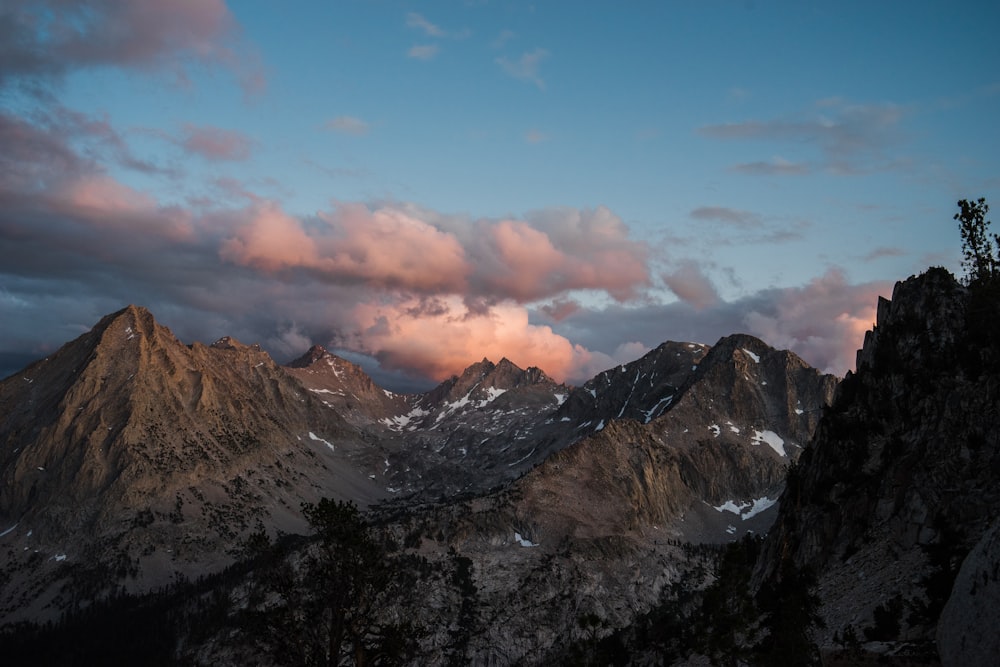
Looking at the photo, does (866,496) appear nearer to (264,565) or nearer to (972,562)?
(972,562)

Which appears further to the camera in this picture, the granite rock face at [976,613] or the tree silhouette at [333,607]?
the tree silhouette at [333,607]

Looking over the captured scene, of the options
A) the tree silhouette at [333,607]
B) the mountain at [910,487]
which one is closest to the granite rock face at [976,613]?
the mountain at [910,487]

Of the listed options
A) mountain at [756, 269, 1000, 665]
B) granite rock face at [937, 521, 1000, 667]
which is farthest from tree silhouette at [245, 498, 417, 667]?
mountain at [756, 269, 1000, 665]

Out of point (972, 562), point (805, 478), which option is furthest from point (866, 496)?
point (972, 562)

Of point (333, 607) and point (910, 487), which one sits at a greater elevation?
point (910, 487)

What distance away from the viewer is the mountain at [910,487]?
173ft

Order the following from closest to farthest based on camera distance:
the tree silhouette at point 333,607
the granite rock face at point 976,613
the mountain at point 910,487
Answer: the granite rock face at point 976,613, the tree silhouette at point 333,607, the mountain at point 910,487

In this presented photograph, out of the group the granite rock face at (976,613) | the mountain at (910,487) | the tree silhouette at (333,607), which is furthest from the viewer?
the mountain at (910,487)

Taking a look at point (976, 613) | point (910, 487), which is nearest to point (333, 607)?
point (976, 613)

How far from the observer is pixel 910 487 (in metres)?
81.8

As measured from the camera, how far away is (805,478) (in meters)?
122

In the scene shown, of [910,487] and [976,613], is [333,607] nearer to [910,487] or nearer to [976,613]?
[976,613]

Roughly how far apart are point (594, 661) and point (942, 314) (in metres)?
83.3

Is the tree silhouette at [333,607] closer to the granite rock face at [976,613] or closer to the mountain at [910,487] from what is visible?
the granite rock face at [976,613]
